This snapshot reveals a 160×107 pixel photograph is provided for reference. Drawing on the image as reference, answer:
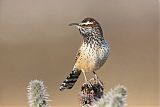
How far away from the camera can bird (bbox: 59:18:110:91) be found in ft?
15.7

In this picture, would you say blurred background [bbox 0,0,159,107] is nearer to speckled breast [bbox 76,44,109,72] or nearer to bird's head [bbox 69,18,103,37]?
speckled breast [bbox 76,44,109,72]

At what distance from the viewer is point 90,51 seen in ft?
17.3

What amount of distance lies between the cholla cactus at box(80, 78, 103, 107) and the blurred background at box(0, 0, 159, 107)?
5229 mm

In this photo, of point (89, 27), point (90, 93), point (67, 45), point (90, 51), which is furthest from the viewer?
point (67, 45)

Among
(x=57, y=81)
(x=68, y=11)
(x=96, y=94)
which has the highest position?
(x=68, y=11)

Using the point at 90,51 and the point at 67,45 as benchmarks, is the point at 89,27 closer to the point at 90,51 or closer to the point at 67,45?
the point at 90,51

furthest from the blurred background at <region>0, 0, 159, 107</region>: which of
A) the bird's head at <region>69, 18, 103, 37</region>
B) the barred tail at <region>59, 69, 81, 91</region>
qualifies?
the barred tail at <region>59, 69, 81, 91</region>

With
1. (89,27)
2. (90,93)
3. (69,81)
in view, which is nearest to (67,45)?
(89,27)

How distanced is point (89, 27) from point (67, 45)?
7673 millimetres
